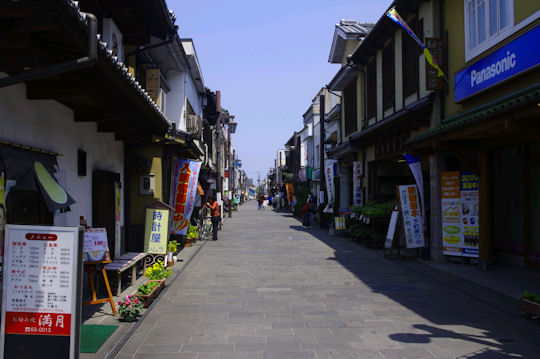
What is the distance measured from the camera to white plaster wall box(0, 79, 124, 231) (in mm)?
6488

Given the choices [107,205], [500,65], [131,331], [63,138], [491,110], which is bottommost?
[131,331]

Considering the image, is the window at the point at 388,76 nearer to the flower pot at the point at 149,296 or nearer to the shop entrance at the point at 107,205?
the shop entrance at the point at 107,205

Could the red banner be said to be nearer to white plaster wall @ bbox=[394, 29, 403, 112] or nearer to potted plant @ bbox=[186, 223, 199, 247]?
potted plant @ bbox=[186, 223, 199, 247]

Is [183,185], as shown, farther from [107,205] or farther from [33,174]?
[33,174]

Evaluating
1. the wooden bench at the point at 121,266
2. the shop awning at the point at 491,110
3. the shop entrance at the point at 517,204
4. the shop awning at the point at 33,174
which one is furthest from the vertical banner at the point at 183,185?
the shop entrance at the point at 517,204

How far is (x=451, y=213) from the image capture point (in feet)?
41.4

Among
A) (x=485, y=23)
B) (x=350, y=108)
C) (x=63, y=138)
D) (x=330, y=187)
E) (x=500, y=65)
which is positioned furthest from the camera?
(x=350, y=108)

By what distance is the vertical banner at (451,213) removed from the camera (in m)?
12.5

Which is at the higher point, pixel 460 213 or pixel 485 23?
pixel 485 23

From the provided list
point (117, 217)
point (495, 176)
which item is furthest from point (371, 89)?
point (117, 217)

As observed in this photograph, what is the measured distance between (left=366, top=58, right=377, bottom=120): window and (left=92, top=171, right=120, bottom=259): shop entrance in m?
11.7

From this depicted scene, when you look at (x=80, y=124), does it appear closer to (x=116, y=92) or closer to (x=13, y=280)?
(x=116, y=92)

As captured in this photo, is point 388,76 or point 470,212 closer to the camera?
point 470,212

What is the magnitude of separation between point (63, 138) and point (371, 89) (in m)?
14.6
